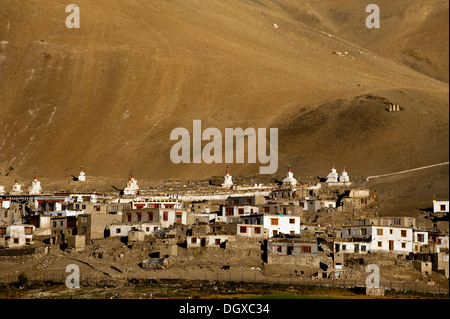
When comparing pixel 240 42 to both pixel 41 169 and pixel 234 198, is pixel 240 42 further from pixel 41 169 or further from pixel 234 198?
pixel 234 198

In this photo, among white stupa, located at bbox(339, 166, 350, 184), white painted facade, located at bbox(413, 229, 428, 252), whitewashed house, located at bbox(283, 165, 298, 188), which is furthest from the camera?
white stupa, located at bbox(339, 166, 350, 184)

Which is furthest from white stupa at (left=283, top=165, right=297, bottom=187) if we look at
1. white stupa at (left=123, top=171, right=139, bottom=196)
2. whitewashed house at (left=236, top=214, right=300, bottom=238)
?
whitewashed house at (left=236, top=214, right=300, bottom=238)

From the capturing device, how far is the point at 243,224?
82938mm

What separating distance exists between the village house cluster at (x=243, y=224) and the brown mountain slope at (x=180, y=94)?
23.5m

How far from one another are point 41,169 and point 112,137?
11.9 meters

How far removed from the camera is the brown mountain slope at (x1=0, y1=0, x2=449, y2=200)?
130m

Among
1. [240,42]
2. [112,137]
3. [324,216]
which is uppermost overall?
[240,42]

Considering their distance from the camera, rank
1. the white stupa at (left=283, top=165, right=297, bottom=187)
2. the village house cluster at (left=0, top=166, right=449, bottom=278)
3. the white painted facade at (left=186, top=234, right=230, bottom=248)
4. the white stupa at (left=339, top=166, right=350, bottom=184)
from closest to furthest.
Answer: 1. the white painted facade at (left=186, top=234, right=230, bottom=248)
2. the village house cluster at (left=0, top=166, right=449, bottom=278)
3. the white stupa at (left=283, top=165, right=297, bottom=187)
4. the white stupa at (left=339, top=166, right=350, bottom=184)

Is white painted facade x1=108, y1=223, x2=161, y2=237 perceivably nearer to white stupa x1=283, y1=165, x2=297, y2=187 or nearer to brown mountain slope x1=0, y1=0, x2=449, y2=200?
white stupa x1=283, y1=165, x2=297, y2=187

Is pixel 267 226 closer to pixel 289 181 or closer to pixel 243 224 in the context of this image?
pixel 243 224

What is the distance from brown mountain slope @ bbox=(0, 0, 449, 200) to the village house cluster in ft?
77.1
